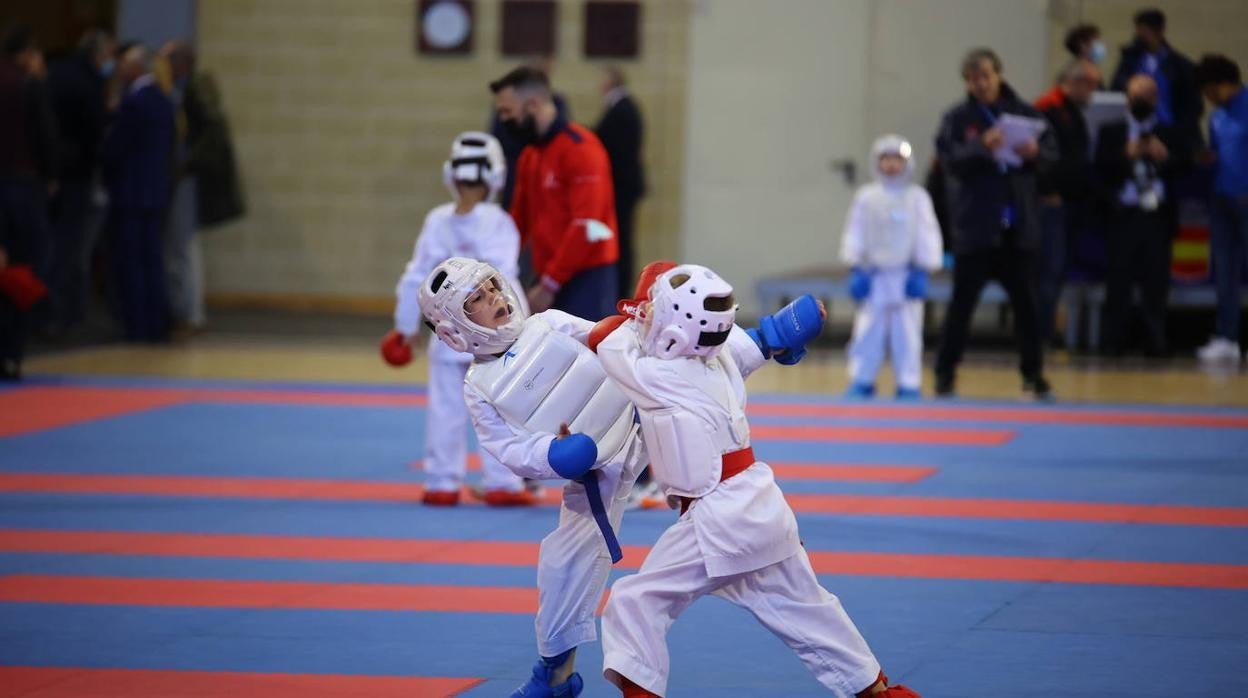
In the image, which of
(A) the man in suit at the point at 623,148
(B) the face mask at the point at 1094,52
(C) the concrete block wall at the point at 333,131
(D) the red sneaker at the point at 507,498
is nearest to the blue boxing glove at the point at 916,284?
(A) the man in suit at the point at 623,148

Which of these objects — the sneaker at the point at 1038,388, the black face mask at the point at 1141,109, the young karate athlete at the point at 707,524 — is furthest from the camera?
the black face mask at the point at 1141,109

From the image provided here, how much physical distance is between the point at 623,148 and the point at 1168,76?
3.91 meters

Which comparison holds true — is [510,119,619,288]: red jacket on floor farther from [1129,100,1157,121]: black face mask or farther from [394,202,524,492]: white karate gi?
[1129,100,1157,121]: black face mask

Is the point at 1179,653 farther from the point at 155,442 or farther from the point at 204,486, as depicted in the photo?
the point at 155,442

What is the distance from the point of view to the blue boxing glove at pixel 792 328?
14.5 ft

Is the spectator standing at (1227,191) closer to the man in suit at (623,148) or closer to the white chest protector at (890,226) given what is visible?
the white chest protector at (890,226)

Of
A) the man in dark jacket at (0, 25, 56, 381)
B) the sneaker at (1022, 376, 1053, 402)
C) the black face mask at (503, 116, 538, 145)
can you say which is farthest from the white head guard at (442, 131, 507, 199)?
the man in dark jacket at (0, 25, 56, 381)

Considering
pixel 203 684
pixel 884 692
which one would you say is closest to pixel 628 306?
pixel 884 692

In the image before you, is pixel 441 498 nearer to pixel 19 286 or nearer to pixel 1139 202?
pixel 19 286

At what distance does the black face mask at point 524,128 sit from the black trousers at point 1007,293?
3850mm

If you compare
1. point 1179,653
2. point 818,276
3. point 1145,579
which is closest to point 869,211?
point 818,276

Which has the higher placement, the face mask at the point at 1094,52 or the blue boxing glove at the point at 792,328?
the face mask at the point at 1094,52

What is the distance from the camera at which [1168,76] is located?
13367 mm

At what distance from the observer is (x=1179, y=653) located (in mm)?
5207
